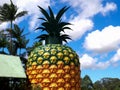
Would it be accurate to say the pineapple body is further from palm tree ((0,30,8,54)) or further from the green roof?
palm tree ((0,30,8,54))

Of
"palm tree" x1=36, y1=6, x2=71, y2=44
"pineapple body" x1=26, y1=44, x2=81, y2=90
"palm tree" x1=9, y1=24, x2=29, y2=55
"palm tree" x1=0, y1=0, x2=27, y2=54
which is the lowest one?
"pineapple body" x1=26, y1=44, x2=81, y2=90

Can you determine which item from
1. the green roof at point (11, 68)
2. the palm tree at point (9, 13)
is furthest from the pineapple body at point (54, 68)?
the palm tree at point (9, 13)

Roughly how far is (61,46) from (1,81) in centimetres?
682

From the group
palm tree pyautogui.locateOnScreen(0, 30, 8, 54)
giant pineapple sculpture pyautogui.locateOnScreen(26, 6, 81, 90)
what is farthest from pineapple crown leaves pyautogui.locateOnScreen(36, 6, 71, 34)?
palm tree pyautogui.locateOnScreen(0, 30, 8, 54)

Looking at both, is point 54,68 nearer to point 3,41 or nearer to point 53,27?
point 53,27

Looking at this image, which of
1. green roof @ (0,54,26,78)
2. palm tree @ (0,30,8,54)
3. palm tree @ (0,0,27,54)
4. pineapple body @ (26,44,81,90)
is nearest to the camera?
green roof @ (0,54,26,78)

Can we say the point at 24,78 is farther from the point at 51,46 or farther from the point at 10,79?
the point at 51,46

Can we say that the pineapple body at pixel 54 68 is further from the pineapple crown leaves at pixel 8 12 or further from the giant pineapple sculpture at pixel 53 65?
the pineapple crown leaves at pixel 8 12

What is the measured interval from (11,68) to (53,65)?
400 cm

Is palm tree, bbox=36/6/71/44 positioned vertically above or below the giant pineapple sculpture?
above

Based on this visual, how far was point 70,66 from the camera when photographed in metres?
30.8

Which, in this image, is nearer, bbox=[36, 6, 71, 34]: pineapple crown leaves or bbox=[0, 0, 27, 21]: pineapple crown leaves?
bbox=[36, 6, 71, 34]: pineapple crown leaves

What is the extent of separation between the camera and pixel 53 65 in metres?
30.3

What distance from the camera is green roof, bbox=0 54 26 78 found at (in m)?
28.1
